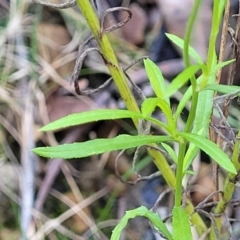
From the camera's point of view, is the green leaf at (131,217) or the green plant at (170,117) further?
the green leaf at (131,217)

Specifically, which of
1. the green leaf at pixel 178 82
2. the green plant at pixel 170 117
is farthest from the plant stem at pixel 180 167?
the green leaf at pixel 178 82

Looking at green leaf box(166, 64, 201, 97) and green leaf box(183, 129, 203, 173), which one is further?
green leaf box(183, 129, 203, 173)

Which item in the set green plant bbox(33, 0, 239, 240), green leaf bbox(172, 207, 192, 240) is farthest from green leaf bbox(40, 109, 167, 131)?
green leaf bbox(172, 207, 192, 240)

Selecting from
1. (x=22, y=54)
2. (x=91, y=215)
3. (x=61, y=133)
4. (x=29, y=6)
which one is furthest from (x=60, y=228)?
(x=29, y=6)

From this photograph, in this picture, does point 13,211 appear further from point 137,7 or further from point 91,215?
point 137,7

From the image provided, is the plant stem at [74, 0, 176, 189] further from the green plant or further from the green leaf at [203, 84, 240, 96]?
the green leaf at [203, 84, 240, 96]

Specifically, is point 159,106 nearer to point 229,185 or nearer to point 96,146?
point 96,146

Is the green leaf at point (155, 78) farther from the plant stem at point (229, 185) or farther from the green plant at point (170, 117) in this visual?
the plant stem at point (229, 185)

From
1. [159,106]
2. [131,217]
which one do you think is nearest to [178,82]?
[159,106]

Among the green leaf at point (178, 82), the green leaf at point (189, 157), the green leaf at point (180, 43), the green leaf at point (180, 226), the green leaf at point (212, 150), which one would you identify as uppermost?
the green leaf at point (178, 82)
